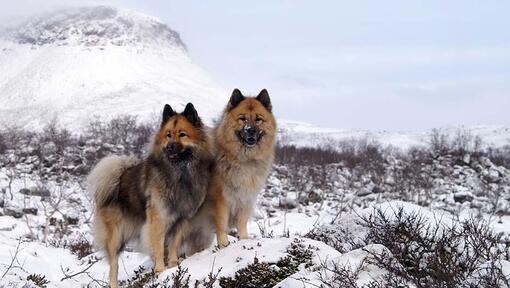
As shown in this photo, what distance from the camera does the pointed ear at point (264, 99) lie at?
6.81 m

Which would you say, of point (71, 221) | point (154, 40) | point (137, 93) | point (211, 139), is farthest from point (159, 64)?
point (211, 139)

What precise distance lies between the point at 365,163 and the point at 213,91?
11056 cm

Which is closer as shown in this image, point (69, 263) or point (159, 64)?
point (69, 263)

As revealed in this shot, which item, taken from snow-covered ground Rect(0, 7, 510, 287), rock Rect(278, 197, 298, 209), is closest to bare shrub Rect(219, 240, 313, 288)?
snow-covered ground Rect(0, 7, 510, 287)

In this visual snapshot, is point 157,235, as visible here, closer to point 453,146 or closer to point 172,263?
point 172,263

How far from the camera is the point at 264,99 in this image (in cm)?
683

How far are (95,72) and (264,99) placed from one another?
447ft

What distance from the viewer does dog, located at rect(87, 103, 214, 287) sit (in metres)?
6.25

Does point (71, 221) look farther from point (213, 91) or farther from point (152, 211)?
point (213, 91)

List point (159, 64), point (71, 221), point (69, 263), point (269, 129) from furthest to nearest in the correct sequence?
1. point (159, 64)
2. point (71, 221)
3. point (69, 263)
4. point (269, 129)

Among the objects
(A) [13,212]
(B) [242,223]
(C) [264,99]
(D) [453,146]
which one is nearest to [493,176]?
(D) [453,146]

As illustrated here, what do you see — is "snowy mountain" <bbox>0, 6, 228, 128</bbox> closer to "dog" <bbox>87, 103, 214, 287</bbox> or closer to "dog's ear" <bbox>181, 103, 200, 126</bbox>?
"dog" <bbox>87, 103, 214, 287</bbox>

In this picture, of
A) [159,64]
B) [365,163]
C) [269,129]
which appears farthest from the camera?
[159,64]

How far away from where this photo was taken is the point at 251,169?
644 cm
